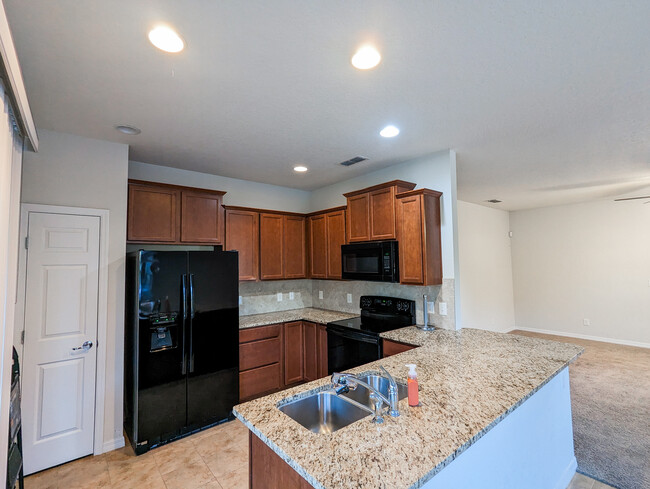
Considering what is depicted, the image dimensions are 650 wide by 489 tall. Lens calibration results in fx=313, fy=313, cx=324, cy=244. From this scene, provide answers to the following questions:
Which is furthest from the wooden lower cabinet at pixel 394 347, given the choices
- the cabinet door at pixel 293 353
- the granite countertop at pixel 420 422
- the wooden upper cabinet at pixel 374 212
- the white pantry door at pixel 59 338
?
the white pantry door at pixel 59 338

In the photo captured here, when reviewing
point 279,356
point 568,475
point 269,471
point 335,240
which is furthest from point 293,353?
point 568,475

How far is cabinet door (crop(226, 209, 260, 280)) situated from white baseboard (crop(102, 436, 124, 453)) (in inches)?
73.5

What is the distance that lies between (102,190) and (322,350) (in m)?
2.77

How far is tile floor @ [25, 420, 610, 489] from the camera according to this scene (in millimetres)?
2279

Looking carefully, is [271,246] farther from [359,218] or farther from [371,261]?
[371,261]

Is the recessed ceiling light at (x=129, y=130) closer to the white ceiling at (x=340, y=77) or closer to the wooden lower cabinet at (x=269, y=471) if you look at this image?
the white ceiling at (x=340, y=77)

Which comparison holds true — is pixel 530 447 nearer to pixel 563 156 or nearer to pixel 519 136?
pixel 519 136

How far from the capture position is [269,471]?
132cm

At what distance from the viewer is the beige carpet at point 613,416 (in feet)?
7.86

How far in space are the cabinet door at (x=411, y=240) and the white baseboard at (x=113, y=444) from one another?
297cm

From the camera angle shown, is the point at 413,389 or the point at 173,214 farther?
the point at 173,214

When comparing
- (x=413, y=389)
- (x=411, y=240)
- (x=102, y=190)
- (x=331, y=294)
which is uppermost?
(x=102, y=190)

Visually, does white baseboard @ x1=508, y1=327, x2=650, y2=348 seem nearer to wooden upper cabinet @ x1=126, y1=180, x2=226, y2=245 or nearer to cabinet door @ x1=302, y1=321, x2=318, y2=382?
cabinet door @ x1=302, y1=321, x2=318, y2=382

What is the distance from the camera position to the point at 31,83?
1.94 meters
